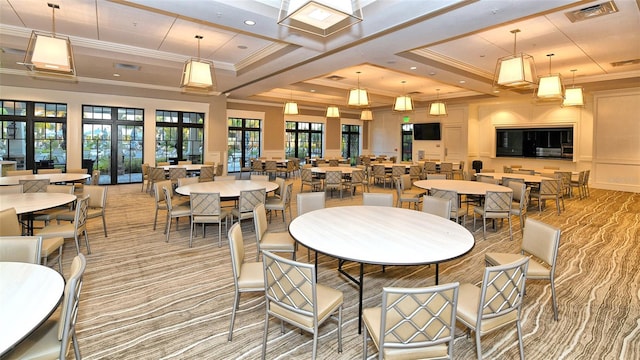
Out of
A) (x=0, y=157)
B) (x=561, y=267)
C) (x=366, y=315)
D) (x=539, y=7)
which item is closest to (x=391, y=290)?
(x=366, y=315)

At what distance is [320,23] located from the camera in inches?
138

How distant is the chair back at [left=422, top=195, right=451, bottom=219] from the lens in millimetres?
4025

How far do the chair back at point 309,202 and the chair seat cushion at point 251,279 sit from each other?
1470mm

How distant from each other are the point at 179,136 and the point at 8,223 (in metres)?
9.81

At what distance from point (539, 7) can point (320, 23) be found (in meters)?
3.10

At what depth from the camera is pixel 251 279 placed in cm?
275

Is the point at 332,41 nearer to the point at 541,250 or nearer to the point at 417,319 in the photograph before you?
the point at 541,250

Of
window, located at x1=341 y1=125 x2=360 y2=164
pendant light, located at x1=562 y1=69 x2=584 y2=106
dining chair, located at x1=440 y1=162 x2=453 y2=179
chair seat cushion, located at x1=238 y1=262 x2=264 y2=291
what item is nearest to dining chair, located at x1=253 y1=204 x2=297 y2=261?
chair seat cushion, located at x1=238 y1=262 x2=264 y2=291

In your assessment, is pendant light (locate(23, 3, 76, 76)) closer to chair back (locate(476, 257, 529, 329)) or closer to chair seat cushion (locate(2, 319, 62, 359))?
chair seat cushion (locate(2, 319, 62, 359))

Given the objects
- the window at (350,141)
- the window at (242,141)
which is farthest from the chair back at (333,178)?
the window at (350,141)

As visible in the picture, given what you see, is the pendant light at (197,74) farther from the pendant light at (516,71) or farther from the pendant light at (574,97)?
the pendant light at (574,97)

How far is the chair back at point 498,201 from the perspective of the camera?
5.48 meters

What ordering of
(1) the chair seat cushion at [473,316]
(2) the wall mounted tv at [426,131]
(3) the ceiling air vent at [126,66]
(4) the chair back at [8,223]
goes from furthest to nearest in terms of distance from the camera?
(2) the wall mounted tv at [426,131], (3) the ceiling air vent at [126,66], (4) the chair back at [8,223], (1) the chair seat cushion at [473,316]

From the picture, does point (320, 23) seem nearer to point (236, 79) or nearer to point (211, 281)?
point (211, 281)
